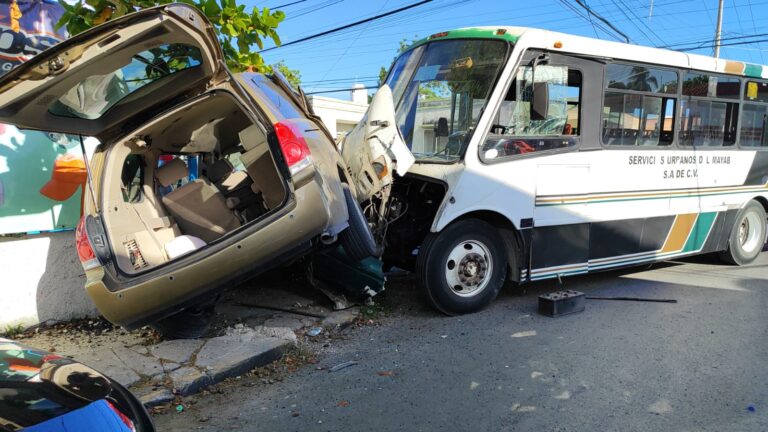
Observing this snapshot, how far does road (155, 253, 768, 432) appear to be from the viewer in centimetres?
343

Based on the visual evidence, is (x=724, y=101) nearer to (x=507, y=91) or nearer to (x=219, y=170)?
(x=507, y=91)

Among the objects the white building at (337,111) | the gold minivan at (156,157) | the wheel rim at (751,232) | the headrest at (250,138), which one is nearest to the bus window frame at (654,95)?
the wheel rim at (751,232)

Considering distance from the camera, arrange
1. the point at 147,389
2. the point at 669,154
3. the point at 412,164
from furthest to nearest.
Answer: the point at 669,154
the point at 412,164
the point at 147,389

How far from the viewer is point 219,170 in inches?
236

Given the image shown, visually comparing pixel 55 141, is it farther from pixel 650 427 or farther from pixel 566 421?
pixel 650 427

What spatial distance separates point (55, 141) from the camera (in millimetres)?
5461

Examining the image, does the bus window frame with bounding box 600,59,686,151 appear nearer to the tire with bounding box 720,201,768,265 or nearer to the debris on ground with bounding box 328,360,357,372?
the tire with bounding box 720,201,768,265

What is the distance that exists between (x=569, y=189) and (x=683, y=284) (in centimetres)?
252

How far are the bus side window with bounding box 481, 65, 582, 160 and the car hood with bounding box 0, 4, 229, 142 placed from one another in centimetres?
272

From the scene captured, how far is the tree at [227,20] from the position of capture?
4773 mm

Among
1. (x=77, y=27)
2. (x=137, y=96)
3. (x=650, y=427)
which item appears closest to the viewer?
(x=650, y=427)

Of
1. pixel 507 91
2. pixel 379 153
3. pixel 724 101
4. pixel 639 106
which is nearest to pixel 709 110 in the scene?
pixel 724 101

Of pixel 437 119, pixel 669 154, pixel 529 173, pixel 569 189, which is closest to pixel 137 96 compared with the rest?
pixel 437 119

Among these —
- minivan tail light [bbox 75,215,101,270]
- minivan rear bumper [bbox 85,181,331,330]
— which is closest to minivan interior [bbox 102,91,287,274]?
minivan tail light [bbox 75,215,101,270]
